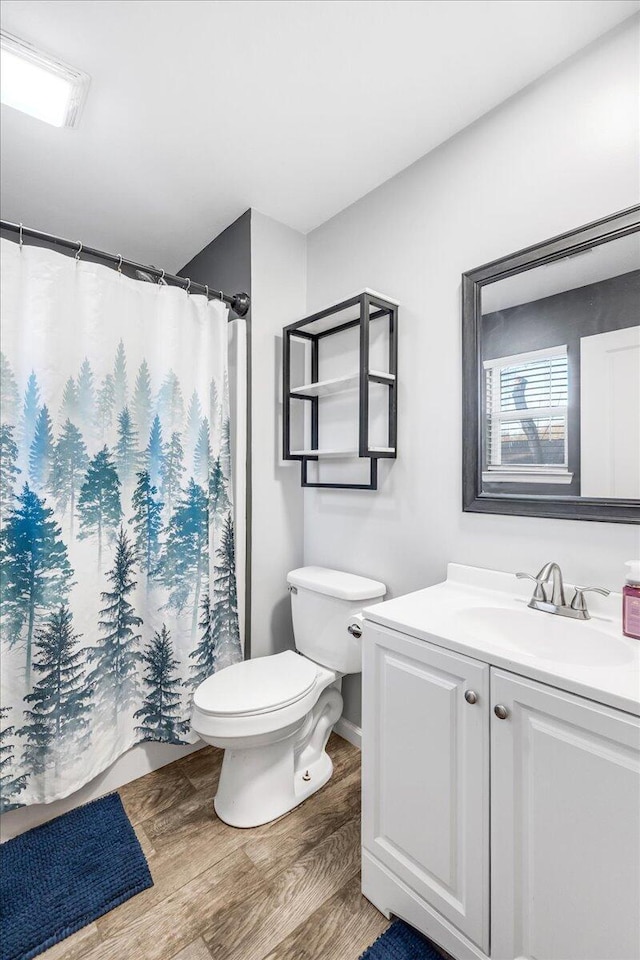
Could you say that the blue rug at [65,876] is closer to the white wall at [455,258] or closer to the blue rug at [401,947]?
the blue rug at [401,947]

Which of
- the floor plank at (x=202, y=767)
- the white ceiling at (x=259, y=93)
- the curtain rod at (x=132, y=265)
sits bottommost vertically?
the floor plank at (x=202, y=767)

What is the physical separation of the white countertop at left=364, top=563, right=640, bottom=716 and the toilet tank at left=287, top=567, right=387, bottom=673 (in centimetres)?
34

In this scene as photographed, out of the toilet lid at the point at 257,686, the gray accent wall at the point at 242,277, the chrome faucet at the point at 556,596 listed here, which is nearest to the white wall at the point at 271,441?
the gray accent wall at the point at 242,277

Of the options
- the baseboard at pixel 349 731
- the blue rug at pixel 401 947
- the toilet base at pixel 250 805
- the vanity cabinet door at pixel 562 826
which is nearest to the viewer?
the vanity cabinet door at pixel 562 826

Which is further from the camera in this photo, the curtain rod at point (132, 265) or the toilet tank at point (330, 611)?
the toilet tank at point (330, 611)

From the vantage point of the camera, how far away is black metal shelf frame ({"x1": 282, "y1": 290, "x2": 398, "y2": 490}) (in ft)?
5.28

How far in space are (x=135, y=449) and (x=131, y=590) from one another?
1.76 ft

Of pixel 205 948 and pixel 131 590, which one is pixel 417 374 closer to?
pixel 131 590

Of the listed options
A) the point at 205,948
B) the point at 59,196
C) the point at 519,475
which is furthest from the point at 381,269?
the point at 205,948

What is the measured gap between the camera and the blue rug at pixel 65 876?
1.15 meters

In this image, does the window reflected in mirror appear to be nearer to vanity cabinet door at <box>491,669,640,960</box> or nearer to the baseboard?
vanity cabinet door at <box>491,669,640,960</box>

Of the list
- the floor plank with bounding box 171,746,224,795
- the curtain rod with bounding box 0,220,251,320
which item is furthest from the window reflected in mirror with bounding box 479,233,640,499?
the floor plank with bounding box 171,746,224,795

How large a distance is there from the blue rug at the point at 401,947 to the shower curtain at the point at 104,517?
97 centimetres

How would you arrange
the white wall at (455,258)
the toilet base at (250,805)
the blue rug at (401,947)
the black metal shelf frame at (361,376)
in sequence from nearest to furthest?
1. the blue rug at (401,947)
2. the white wall at (455,258)
3. the toilet base at (250,805)
4. the black metal shelf frame at (361,376)
